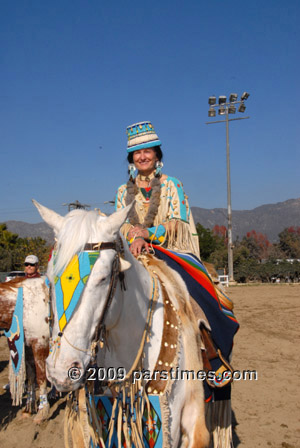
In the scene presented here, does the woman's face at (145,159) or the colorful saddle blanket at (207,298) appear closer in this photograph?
the colorful saddle blanket at (207,298)

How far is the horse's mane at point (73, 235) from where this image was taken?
1688 mm

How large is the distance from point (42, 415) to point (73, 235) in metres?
3.94

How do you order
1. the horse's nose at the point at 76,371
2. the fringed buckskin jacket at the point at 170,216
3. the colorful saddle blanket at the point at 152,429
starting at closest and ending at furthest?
the horse's nose at the point at 76,371 < the colorful saddle blanket at the point at 152,429 < the fringed buckskin jacket at the point at 170,216

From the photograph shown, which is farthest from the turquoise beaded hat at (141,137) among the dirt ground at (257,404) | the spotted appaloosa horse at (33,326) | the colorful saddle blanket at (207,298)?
the dirt ground at (257,404)

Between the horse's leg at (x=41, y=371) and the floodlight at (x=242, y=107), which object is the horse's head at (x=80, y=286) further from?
the floodlight at (x=242, y=107)

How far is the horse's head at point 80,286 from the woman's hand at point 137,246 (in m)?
0.70

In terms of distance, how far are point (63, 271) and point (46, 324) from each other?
3221 mm

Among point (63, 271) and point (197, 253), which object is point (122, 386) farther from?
point (197, 253)

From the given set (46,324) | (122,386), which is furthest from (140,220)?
(46,324)

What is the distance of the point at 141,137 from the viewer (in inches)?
129

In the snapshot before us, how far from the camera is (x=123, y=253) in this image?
195 cm

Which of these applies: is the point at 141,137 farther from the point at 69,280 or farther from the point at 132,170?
the point at 69,280

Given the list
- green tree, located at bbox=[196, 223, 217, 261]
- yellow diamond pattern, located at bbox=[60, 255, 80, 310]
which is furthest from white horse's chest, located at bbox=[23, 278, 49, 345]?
green tree, located at bbox=[196, 223, 217, 261]

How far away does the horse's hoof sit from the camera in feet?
15.3
